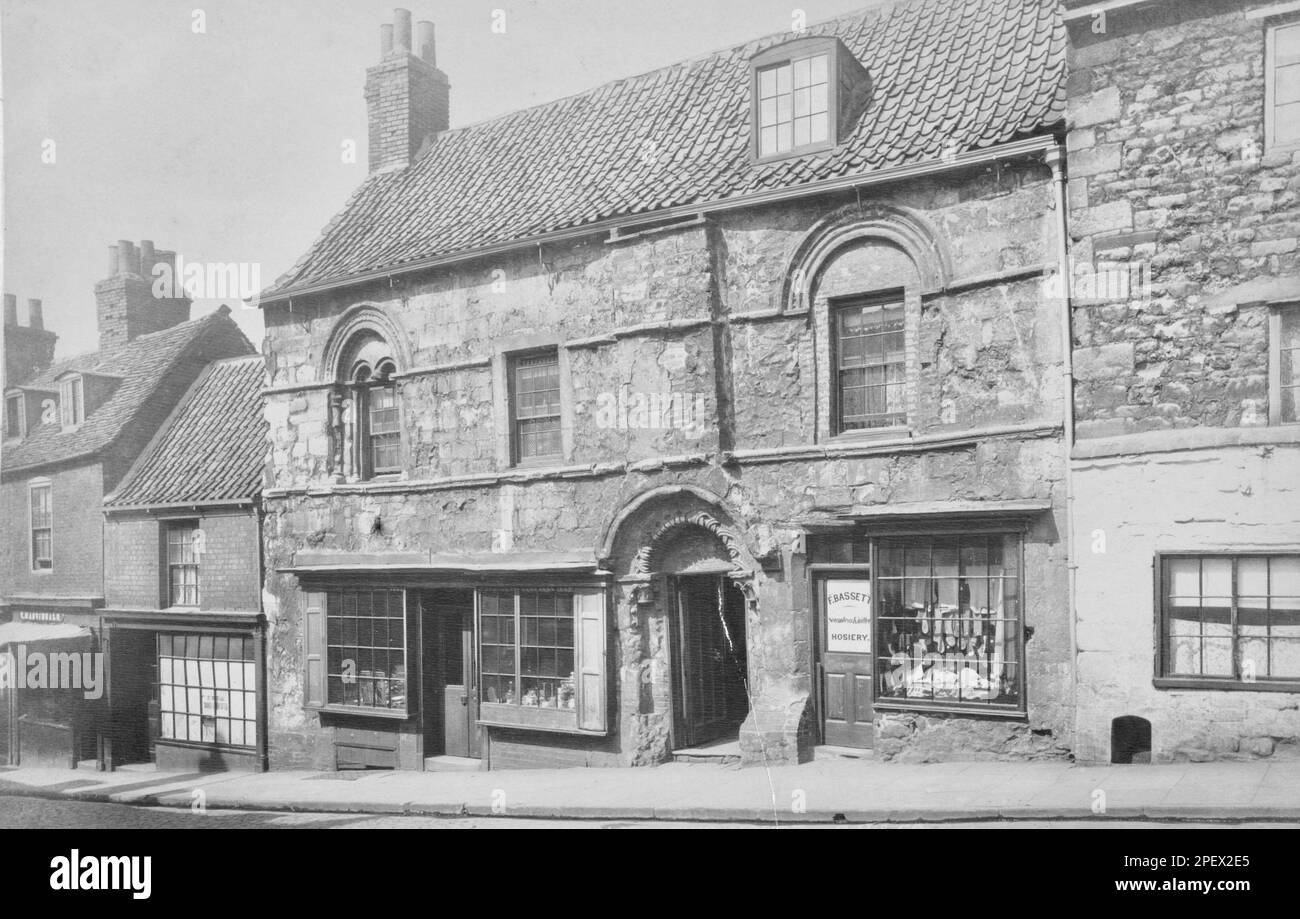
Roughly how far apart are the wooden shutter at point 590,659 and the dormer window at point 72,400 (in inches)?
418

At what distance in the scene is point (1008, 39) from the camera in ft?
36.3

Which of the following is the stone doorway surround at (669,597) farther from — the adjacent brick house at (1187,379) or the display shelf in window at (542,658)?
the adjacent brick house at (1187,379)

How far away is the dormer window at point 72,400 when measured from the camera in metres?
18.5

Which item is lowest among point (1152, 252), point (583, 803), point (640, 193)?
point (583, 803)

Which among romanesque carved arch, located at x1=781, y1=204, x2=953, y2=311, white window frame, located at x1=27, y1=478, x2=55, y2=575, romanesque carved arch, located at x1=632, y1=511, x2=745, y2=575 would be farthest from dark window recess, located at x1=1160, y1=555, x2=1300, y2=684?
white window frame, located at x1=27, y1=478, x2=55, y2=575

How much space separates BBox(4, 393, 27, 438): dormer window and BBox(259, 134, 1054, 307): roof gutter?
693cm

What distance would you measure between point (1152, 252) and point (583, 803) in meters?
6.98

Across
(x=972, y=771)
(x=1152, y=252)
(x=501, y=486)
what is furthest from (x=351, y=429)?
(x=1152, y=252)

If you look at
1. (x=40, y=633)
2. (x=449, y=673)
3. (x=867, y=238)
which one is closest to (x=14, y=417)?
(x=40, y=633)

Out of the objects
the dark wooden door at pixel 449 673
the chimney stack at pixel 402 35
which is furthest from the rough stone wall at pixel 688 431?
the chimney stack at pixel 402 35

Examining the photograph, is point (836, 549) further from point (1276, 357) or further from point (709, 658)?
point (1276, 357)

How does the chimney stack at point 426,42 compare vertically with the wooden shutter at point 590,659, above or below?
above

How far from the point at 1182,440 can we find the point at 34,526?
56.3 ft
